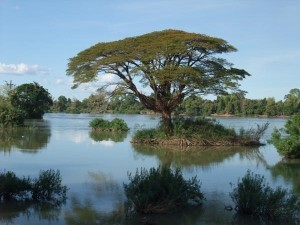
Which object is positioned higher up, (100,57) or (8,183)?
(100,57)

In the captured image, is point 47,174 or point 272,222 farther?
point 47,174

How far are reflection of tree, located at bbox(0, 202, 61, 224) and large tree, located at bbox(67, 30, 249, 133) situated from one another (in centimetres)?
1636

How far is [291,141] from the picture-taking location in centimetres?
1873

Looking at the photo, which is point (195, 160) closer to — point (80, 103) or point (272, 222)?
point (272, 222)

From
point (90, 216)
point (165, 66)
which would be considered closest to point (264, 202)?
point (90, 216)

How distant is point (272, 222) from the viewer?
8.25 m

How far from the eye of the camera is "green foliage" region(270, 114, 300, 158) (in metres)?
18.7

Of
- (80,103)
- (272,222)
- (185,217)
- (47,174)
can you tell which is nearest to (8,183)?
(47,174)

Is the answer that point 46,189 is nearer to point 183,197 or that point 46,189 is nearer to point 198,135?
point 183,197

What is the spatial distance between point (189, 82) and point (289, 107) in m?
66.3

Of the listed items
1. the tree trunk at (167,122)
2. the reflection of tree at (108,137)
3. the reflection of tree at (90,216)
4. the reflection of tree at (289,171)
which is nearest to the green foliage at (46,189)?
the reflection of tree at (90,216)

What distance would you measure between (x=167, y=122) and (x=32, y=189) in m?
18.2

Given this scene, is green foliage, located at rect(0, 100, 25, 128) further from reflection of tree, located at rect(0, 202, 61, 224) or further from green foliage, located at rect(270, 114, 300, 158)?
reflection of tree, located at rect(0, 202, 61, 224)

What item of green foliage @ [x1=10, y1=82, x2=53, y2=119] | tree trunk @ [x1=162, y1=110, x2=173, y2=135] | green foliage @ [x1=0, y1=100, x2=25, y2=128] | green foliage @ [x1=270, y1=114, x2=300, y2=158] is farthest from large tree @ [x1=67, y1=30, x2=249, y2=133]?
green foliage @ [x1=10, y1=82, x2=53, y2=119]
